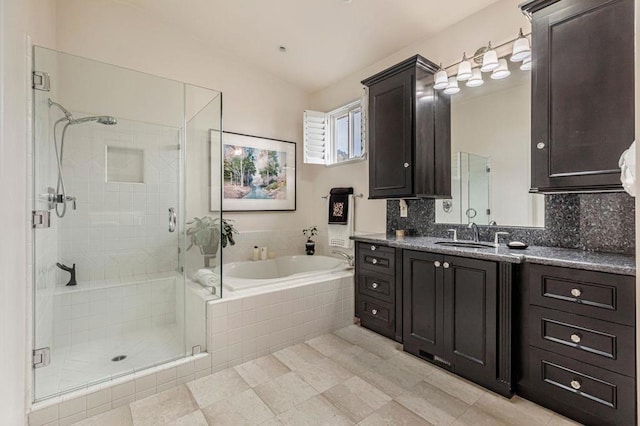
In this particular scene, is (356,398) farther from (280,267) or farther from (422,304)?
(280,267)

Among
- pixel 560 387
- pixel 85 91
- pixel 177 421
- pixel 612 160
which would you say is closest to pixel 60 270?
pixel 85 91

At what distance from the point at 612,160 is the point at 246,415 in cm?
233

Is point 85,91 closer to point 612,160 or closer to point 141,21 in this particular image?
point 141,21

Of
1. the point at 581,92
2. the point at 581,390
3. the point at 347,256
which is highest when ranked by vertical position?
the point at 581,92

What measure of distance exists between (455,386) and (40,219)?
2699mm

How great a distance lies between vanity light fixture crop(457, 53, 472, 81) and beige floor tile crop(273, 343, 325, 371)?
2407 mm

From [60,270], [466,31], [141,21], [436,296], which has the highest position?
[141,21]

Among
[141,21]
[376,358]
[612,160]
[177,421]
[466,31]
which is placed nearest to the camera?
[612,160]

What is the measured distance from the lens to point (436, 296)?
2.02 m

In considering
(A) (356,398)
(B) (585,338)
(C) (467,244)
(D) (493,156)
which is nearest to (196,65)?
(D) (493,156)

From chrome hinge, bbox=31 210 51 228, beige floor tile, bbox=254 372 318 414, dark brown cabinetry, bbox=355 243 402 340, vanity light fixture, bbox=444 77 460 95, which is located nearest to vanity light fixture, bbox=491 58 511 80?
vanity light fixture, bbox=444 77 460 95

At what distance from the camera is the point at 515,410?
1.62 metres

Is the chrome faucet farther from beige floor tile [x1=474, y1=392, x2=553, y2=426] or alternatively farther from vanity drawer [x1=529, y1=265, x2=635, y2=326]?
beige floor tile [x1=474, y1=392, x2=553, y2=426]

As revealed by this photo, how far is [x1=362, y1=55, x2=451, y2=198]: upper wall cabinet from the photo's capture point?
236 centimetres
